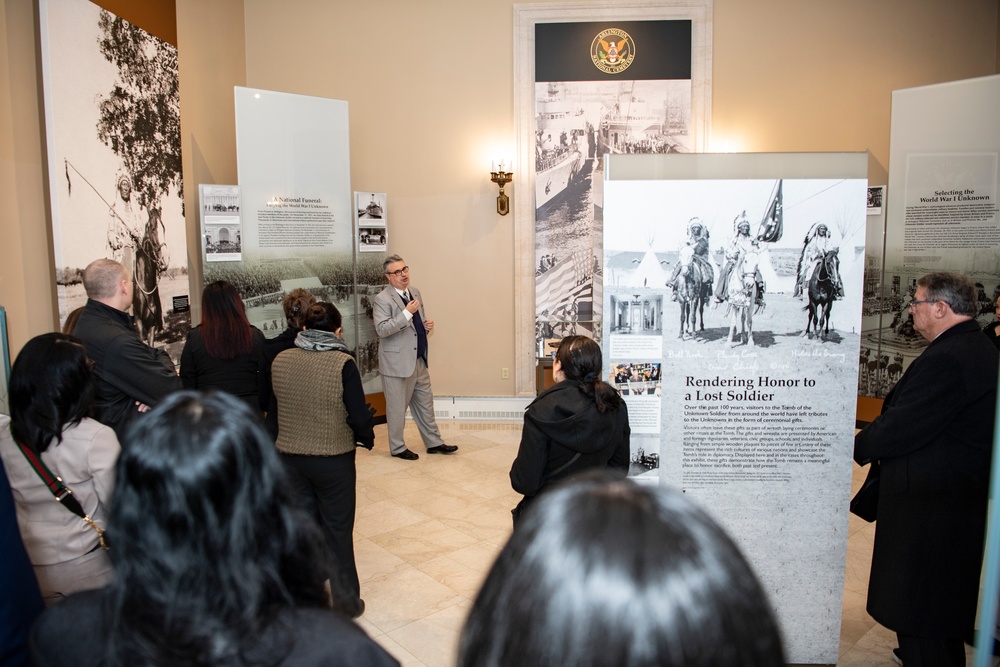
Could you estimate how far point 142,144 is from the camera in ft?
18.2

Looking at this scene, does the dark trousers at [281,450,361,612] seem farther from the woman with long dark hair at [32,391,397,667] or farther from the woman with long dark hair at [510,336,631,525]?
the woman with long dark hair at [32,391,397,667]

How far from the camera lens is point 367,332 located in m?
7.85

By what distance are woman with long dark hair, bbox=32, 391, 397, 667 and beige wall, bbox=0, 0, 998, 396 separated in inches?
266

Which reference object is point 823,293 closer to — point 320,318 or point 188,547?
point 320,318

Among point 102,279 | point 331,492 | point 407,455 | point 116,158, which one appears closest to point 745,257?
point 331,492

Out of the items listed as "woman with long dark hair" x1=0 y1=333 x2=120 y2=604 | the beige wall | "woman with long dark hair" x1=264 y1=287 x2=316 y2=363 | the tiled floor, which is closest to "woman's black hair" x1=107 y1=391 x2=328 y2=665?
"woman with long dark hair" x1=0 y1=333 x2=120 y2=604

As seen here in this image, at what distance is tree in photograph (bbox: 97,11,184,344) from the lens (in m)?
5.14

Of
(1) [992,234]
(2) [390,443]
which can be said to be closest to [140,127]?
(2) [390,443]

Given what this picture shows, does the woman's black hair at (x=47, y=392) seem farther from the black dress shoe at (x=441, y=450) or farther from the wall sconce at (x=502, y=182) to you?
the wall sconce at (x=502, y=182)

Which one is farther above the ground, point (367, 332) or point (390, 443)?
point (367, 332)

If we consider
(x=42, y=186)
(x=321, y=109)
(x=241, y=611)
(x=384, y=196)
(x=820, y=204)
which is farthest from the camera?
(x=384, y=196)

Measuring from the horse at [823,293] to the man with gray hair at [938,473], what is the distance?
0.99 feet

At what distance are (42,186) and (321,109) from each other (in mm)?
3113

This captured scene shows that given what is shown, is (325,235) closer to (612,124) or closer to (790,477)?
(612,124)
